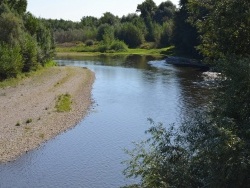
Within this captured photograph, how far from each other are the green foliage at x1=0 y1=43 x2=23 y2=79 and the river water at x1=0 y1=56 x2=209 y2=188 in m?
11.1

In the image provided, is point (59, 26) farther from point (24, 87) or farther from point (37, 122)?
point (37, 122)

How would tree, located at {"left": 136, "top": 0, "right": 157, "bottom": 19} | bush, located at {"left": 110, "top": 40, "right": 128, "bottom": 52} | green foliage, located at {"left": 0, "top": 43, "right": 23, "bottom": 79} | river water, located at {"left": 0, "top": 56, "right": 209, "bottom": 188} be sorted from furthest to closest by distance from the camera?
tree, located at {"left": 136, "top": 0, "right": 157, "bottom": 19}, bush, located at {"left": 110, "top": 40, "right": 128, "bottom": 52}, green foliage, located at {"left": 0, "top": 43, "right": 23, "bottom": 79}, river water, located at {"left": 0, "top": 56, "right": 209, "bottom": 188}

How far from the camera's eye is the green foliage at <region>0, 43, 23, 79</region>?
4881 cm

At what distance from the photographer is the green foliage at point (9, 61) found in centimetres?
4881

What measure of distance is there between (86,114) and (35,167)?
14.1 metres

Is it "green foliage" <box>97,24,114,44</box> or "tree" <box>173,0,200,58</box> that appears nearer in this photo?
"tree" <box>173,0,200,58</box>

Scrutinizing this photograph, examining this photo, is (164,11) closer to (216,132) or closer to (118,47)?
(118,47)

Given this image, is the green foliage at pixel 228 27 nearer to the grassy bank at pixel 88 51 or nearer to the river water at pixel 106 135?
the river water at pixel 106 135

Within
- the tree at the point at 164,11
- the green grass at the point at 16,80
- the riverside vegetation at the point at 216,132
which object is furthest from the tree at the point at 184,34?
the tree at the point at 164,11

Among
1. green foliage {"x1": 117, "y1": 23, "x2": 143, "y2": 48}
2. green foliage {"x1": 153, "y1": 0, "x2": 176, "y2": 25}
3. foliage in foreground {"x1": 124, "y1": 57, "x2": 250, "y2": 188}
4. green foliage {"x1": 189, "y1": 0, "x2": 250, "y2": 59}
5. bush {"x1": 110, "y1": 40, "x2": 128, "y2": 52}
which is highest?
green foliage {"x1": 153, "y1": 0, "x2": 176, "y2": 25}

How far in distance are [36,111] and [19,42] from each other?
24768 millimetres

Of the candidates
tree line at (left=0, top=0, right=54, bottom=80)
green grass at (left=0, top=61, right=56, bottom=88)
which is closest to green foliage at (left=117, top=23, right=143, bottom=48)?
tree line at (left=0, top=0, right=54, bottom=80)

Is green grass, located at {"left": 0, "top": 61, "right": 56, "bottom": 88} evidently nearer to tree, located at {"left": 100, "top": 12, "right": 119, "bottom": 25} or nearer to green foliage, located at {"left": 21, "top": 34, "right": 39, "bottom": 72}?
green foliage, located at {"left": 21, "top": 34, "right": 39, "bottom": 72}

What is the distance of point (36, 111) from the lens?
35.2 meters
